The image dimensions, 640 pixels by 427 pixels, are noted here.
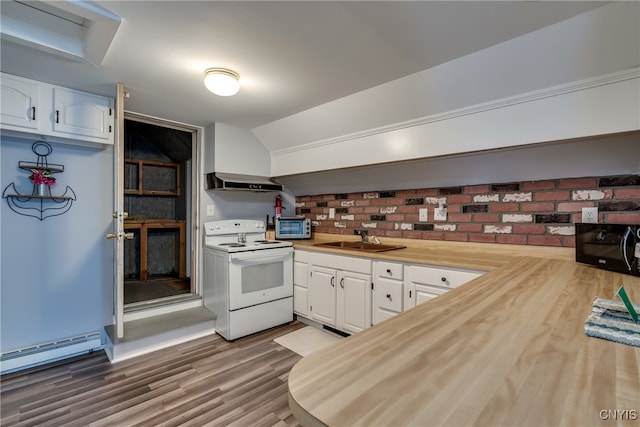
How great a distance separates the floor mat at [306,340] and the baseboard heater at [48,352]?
5.30 feet

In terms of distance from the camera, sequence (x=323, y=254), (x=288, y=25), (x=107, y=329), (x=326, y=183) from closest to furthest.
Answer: (x=288, y=25), (x=107, y=329), (x=323, y=254), (x=326, y=183)

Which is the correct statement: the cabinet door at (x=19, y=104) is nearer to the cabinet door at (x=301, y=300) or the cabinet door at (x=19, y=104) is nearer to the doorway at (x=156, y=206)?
the doorway at (x=156, y=206)

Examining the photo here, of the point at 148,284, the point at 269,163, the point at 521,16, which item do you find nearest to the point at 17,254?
the point at 148,284

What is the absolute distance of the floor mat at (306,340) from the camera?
265cm

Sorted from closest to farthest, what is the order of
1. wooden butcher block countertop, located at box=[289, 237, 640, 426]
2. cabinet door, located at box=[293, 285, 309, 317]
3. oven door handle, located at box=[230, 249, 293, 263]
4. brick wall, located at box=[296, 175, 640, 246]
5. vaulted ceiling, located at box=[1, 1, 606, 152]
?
wooden butcher block countertop, located at box=[289, 237, 640, 426] < vaulted ceiling, located at box=[1, 1, 606, 152] < brick wall, located at box=[296, 175, 640, 246] < oven door handle, located at box=[230, 249, 293, 263] < cabinet door, located at box=[293, 285, 309, 317]

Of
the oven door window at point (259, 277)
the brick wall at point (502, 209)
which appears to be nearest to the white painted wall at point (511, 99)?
the brick wall at point (502, 209)

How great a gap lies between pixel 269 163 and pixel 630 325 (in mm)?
3426

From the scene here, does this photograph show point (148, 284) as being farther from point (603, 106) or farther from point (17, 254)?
point (603, 106)

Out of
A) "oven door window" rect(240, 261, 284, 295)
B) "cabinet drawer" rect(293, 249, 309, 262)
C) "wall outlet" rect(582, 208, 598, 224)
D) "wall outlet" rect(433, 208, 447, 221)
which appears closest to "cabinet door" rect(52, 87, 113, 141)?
"oven door window" rect(240, 261, 284, 295)

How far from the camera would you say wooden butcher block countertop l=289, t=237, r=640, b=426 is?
0.47m

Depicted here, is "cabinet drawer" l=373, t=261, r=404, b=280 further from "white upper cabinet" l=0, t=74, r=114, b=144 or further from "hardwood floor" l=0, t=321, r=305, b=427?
"white upper cabinet" l=0, t=74, r=114, b=144

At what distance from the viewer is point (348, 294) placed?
2.73m

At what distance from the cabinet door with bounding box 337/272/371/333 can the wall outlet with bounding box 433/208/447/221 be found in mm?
865

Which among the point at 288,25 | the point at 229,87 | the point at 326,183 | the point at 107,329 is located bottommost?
the point at 107,329
